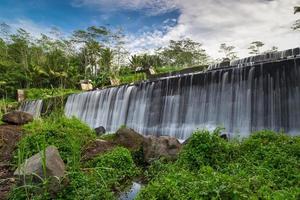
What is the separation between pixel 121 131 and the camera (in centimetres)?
942

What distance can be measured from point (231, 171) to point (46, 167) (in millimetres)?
2913

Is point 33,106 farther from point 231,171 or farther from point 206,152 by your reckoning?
point 231,171

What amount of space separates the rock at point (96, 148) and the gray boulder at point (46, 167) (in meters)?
2.59

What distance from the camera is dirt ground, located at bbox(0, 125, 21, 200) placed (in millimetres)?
5641

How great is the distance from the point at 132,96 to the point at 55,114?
5162mm

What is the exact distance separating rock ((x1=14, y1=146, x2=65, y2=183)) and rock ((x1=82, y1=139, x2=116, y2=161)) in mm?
2587

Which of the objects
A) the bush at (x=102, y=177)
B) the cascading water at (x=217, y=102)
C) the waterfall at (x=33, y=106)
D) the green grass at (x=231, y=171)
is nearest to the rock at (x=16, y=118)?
the cascading water at (x=217, y=102)

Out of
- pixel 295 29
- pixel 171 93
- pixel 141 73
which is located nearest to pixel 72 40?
pixel 141 73

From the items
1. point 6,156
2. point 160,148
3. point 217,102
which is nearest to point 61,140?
point 6,156

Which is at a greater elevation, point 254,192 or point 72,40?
point 72,40

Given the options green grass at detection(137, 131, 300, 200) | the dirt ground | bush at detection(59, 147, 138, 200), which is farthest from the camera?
the dirt ground

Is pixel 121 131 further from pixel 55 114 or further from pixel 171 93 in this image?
pixel 171 93

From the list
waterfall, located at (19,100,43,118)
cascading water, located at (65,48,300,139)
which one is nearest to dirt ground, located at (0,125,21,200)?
cascading water, located at (65,48,300,139)

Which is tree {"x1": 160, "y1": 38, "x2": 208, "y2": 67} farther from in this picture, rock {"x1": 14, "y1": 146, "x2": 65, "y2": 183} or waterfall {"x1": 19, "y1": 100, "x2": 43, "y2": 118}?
rock {"x1": 14, "y1": 146, "x2": 65, "y2": 183}
